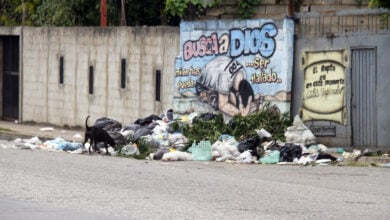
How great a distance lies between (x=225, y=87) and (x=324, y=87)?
289 cm

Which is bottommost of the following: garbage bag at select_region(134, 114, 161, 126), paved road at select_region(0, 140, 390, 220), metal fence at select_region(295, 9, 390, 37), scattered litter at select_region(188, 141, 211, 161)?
paved road at select_region(0, 140, 390, 220)

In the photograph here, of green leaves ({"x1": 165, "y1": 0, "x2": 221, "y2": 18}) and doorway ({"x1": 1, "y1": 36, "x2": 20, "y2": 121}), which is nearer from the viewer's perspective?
green leaves ({"x1": 165, "y1": 0, "x2": 221, "y2": 18})

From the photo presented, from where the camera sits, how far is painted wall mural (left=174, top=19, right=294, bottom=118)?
20.7 meters

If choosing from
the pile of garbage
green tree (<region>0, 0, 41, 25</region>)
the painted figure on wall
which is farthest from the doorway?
the painted figure on wall

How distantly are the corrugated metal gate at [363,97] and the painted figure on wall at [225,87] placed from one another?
2.83 m

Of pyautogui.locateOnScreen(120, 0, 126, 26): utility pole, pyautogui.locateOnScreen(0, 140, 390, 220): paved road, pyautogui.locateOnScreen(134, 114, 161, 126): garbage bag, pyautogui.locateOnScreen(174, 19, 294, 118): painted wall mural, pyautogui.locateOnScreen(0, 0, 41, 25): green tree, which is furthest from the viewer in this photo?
pyautogui.locateOnScreen(0, 0, 41, 25): green tree

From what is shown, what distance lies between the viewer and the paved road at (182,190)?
11.6 m

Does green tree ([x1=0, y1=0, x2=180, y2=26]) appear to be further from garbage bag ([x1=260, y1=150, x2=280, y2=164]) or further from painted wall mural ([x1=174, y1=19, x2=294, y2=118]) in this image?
garbage bag ([x1=260, y1=150, x2=280, y2=164])

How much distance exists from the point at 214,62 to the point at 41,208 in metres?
11.1

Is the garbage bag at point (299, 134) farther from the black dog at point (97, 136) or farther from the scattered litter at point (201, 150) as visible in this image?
the black dog at point (97, 136)

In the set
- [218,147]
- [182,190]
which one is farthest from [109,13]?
[182,190]

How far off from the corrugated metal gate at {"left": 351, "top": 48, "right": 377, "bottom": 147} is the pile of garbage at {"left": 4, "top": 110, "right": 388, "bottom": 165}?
430 mm

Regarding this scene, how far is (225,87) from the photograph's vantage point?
72.2ft

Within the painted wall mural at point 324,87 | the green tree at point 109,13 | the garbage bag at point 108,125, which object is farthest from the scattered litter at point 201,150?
the green tree at point 109,13
